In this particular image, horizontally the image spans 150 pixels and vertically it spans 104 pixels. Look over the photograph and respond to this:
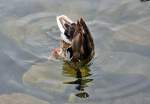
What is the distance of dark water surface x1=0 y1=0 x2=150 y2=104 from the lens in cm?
728

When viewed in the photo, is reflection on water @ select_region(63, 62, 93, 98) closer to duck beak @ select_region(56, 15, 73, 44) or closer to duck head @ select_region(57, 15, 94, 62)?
duck head @ select_region(57, 15, 94, 62)

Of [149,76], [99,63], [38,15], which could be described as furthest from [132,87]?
[38,15]

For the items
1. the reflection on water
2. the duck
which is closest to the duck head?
the duck

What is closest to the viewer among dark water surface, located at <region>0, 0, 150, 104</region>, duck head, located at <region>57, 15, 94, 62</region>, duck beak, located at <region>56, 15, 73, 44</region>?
dark water surface, located at <region>0, 0, 150, 104</region>

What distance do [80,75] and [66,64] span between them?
50 cm

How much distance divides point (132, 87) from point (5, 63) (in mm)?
2565

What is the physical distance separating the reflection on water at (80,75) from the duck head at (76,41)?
17cm

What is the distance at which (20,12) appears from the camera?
32.7ft

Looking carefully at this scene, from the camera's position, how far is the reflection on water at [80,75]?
7316 millimetres

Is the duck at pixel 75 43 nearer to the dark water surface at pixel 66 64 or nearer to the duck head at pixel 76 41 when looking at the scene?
the duck head at pixel 76 41

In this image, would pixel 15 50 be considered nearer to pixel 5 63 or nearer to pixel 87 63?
pixel 5 63

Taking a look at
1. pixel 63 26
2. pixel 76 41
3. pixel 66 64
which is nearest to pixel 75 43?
pixel 76 41

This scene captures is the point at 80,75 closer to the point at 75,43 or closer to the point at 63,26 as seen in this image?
the point at 75,43

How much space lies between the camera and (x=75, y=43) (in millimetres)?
7844
